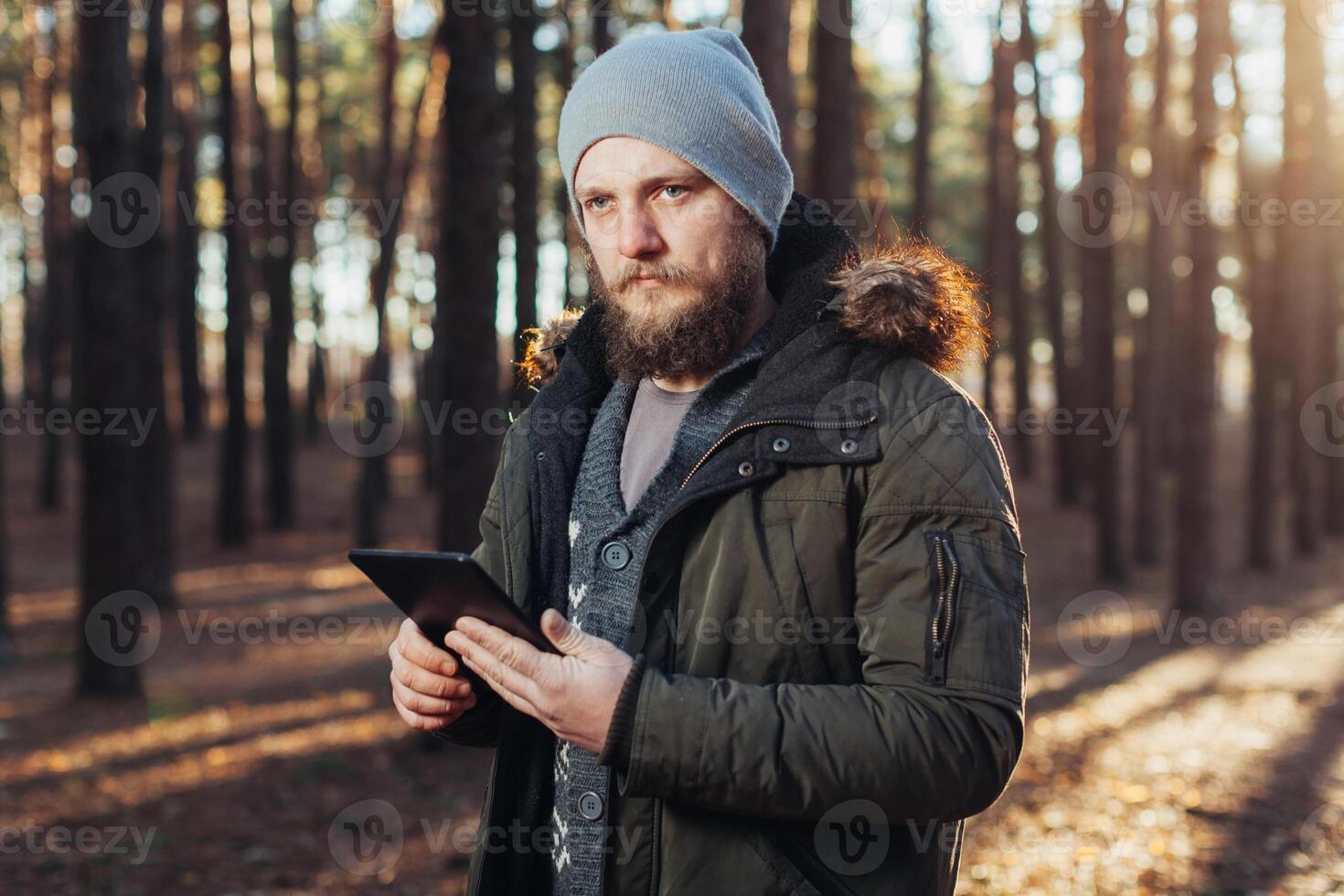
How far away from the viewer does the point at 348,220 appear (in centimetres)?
3531

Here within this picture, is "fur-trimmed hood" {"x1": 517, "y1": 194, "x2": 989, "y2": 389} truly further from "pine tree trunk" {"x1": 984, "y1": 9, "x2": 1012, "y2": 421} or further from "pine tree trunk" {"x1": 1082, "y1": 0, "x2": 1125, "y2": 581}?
"pine tree trunk" {"x1": 984, "y1": 9, "x2": 1012, "y2": 421}

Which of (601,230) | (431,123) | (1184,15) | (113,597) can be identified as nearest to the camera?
(601,230)

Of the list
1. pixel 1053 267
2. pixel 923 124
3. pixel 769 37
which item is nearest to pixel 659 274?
pixel 769 37

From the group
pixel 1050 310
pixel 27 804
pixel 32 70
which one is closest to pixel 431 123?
pixel 32 70

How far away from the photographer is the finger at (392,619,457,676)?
2.27 metres

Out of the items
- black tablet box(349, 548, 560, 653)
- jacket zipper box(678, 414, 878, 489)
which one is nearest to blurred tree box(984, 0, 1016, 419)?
jacket zipper box(678, 414, 878, 489)

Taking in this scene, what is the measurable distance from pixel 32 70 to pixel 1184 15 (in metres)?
24.2

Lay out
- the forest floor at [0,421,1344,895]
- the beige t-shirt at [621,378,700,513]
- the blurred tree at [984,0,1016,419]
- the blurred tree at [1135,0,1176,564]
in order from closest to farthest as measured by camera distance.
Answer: the beige t-shirt at [621,378,700,513] → the forest floor at [0,421,1344,895] → the blurred tree at [1135,0,1176,564] → the blurred tree at [984,0,1016,419]

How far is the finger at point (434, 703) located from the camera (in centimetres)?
234

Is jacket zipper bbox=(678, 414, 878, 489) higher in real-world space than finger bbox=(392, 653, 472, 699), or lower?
higher

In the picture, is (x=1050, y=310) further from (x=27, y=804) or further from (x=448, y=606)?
(x=448, y=606)

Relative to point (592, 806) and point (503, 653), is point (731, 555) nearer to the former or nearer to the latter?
point (503, 653)

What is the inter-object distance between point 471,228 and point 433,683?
22.2ft

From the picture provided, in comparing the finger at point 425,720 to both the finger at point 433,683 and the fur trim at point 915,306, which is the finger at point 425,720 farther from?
the fur trim at point 915,306
